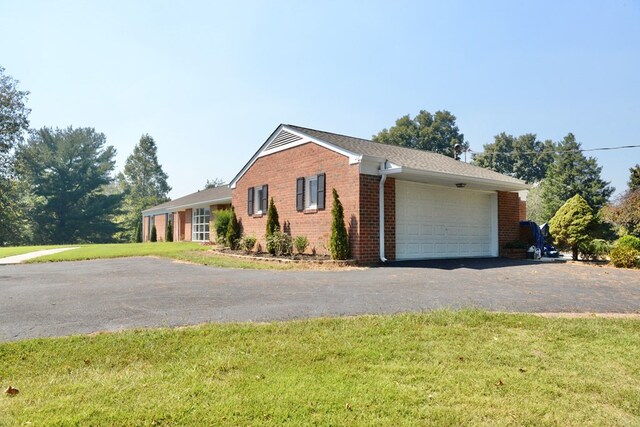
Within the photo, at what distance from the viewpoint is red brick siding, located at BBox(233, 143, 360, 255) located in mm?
12719

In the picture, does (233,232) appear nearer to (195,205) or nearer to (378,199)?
(378,199)

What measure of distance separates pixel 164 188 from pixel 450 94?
197ft

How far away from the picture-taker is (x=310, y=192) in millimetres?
14773

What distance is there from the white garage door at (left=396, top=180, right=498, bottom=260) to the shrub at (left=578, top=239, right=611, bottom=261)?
2.99 meters

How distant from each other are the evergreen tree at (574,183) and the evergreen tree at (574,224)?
28.3 meters

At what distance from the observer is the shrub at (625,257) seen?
11.9m

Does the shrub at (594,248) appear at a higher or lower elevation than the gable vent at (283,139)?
lower

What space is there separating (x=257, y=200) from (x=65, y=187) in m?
39.2

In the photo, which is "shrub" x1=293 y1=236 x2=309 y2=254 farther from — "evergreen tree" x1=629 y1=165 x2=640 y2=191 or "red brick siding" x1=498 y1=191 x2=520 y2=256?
"evergreen tree" x1=629 y1=165 x2=640 y2=191

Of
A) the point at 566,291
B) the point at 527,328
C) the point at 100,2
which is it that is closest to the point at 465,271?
the point at 566,291

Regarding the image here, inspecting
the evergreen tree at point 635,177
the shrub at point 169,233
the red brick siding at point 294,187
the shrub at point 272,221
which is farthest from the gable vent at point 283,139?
the evergreen tree at point 635,177

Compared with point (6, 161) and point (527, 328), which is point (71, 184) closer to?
point (6, 161)

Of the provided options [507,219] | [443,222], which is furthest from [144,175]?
[507,219]

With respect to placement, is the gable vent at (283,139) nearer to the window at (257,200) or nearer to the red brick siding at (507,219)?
the window at (257,200)
